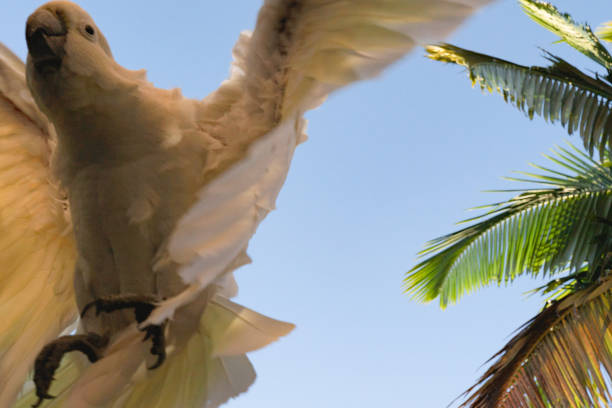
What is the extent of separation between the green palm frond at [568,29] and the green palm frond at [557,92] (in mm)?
370

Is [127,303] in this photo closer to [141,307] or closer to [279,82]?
[141,307]

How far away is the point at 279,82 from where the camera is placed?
3.59 ft

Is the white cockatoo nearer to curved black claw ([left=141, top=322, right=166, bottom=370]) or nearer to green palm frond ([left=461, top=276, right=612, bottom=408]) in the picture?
curved black claw ([left=141, top=322, right=166, bottom=370])

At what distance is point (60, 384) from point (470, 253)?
3.09 meters

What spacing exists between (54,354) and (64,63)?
1.70ft

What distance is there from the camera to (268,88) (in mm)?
1099

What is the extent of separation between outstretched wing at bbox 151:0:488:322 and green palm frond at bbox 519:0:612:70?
3130mm

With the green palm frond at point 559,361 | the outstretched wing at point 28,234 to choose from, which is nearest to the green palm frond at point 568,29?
the green palm frond at point 559,361

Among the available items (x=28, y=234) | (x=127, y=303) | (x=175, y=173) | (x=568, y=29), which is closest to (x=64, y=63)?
(x=175, y=173)

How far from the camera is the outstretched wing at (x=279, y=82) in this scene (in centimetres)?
90

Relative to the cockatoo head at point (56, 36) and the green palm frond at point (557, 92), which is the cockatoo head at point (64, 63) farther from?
the green palm frond at point (557, 92)

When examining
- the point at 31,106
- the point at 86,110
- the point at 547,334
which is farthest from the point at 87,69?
the point at 547,334

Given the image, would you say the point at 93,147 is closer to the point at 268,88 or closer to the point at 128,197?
the point at 128,197

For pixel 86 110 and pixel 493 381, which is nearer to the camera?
pixel 86 110
